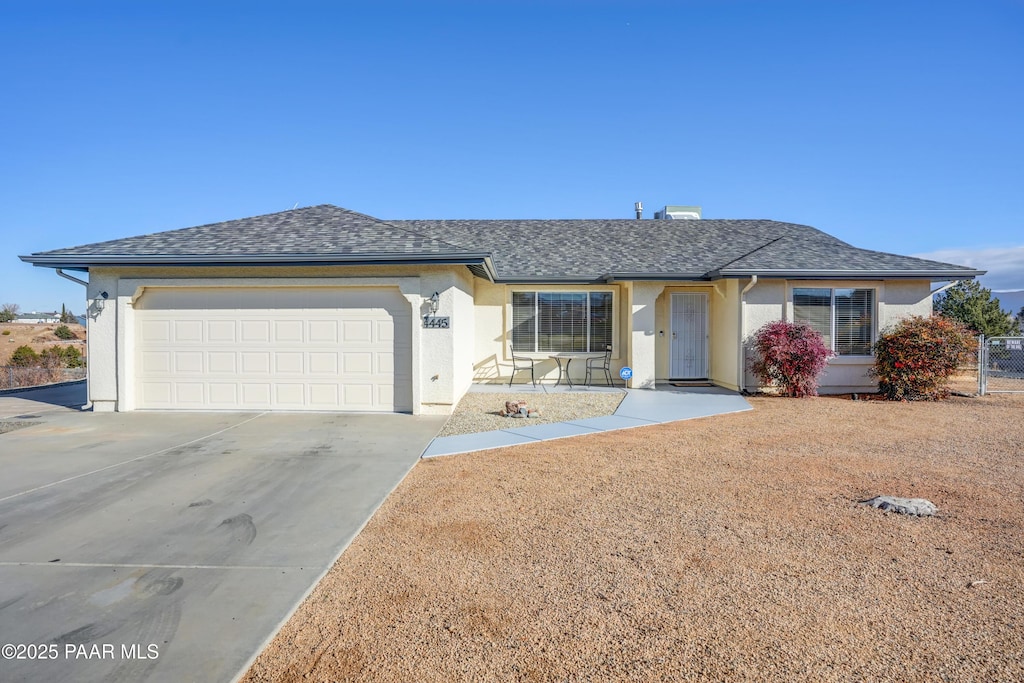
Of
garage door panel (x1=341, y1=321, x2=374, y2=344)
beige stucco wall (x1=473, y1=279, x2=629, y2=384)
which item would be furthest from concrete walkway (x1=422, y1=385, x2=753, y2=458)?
garage door panel (x1=341, y1=321, x2=374, y2=344)

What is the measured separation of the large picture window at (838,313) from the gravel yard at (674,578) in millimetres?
6412

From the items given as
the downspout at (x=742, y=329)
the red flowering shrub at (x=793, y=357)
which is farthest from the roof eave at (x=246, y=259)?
the red flowering shrub at (x=793, y=357)

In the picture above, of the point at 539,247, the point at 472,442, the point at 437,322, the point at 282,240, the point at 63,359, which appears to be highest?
the point at 539,247

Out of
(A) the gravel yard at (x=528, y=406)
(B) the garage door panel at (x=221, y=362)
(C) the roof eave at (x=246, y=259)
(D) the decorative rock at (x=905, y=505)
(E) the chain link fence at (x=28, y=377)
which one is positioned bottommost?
(D) the decorative rock at (x=905, y=505)

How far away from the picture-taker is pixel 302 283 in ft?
33.6

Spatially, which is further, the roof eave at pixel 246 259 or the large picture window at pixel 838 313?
the large picture window at pixel 838 313

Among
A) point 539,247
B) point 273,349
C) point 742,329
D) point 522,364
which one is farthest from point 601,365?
point 273,349

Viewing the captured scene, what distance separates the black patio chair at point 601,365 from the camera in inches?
563

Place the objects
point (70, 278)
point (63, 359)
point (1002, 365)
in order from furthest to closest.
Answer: point (63, 359) < point (1002, 365) < point (70, 278)

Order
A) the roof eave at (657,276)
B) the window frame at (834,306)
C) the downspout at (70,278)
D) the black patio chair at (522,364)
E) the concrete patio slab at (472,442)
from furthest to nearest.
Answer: the black patio chair at (522,364), the roof eave at (657,276), the window frame at (834,306), the downspout at (70,278), the concrete patio slab at (472,442)

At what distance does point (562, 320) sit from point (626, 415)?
482 cm

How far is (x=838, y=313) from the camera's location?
511 inches

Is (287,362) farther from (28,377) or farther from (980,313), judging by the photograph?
(980,313)

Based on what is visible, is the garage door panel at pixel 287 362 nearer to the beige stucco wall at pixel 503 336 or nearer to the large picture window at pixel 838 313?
the beige stucco wall at pixel 503 336
